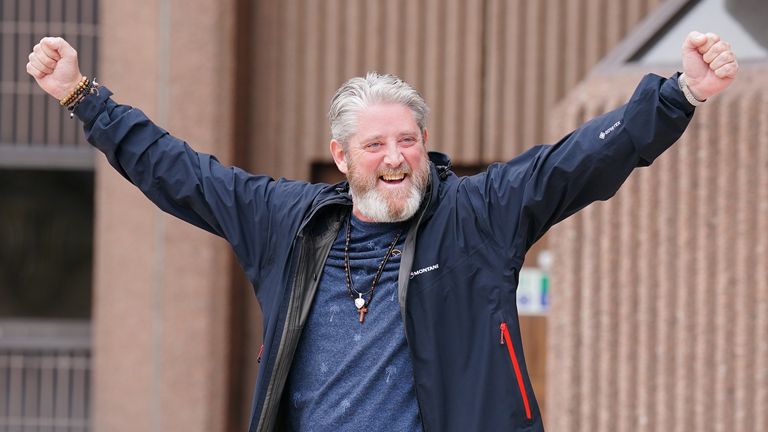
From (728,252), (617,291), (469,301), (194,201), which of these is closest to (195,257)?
(617,291)

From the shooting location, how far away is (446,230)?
295 centimetres

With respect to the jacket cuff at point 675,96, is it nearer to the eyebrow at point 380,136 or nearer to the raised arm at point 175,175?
the eyebrow at point 380,136

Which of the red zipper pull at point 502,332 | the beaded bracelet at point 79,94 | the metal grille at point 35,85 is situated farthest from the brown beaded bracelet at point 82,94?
the metal grille at point 35,85

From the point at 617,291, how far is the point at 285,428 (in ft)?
7.68

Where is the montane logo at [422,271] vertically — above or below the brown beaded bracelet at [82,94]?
below

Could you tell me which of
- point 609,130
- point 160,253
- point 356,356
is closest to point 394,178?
point 356,356

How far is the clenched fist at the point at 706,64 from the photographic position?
261 cm

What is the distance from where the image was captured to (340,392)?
9.54 feet

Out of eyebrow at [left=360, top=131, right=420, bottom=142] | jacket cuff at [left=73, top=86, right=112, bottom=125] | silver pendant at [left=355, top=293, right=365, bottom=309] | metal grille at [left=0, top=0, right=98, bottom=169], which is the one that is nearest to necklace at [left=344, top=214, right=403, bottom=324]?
A: silver pendant at [left=355, top=293, right=365, bottom=309]

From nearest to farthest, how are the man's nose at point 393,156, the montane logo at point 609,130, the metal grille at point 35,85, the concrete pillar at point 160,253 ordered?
the montane logo at point 609,130 < the man's nose at point 393,156 < the concrete pillar at point 160,253 < the metal grille at point 35,85

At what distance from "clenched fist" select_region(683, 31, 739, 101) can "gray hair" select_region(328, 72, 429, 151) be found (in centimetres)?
68

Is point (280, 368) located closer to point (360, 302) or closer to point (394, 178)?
point (360, 302)

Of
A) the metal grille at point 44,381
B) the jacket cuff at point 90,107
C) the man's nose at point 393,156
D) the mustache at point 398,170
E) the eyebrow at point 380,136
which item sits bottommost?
the metal grille at point 44,381

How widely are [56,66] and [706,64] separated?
1570 mm
